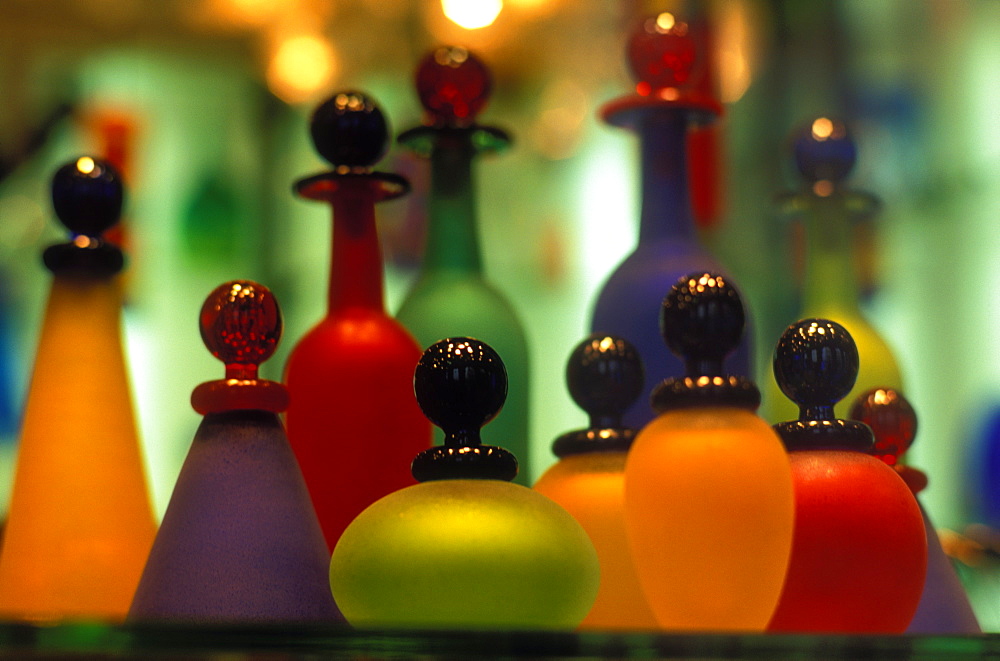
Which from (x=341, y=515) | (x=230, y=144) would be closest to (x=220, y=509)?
(x=341, y=515)

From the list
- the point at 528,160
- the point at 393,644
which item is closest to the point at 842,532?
the point at 393,644

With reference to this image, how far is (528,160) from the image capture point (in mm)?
1821

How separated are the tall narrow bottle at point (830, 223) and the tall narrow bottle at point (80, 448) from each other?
34 cm

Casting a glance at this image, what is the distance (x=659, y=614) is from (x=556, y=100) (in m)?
1.48

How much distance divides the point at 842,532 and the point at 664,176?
0.25m

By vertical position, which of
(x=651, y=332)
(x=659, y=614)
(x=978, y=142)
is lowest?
(x=659, y=614)

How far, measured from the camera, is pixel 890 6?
172 centimetres

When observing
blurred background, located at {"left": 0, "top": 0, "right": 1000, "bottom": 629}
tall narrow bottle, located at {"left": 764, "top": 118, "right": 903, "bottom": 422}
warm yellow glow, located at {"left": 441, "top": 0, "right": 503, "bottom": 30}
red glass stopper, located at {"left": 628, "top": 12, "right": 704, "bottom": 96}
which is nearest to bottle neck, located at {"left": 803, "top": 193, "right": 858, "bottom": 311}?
tall narrow bottle, located at {"left": 764, "top": 118, "right": 903, "bottom": 422}

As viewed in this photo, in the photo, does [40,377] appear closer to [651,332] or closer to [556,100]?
[651,332]

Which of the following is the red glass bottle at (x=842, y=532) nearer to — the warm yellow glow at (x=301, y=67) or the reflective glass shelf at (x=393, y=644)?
the reflective glass shelf at (x=393, y=644)

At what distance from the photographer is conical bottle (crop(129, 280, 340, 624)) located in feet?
1.43

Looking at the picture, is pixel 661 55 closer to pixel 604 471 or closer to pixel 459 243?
pixel 459 243

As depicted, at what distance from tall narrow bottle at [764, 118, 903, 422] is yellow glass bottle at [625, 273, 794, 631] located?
241 millimetres

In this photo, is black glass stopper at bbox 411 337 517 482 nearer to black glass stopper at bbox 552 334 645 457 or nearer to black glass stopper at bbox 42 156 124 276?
black glass stopper at bbox 552 334 645 457
